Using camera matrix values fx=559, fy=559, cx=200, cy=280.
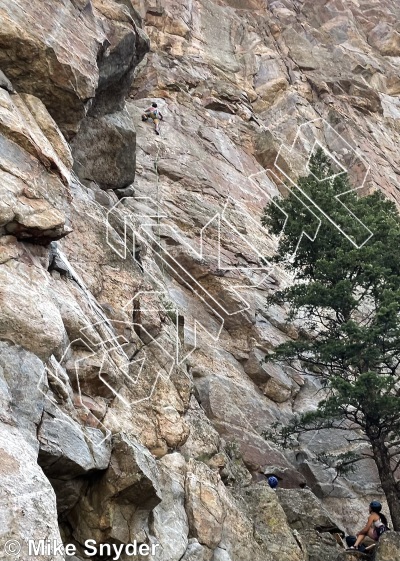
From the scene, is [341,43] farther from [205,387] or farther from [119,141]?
[205,387]

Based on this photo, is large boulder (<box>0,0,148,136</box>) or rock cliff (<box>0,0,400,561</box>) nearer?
rock cliff (<box>0,0,400,561</box>)

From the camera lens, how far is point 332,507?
14.7m

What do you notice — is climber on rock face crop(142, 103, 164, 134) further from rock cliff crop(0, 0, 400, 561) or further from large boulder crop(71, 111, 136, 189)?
large boulder crop(71, 111, 136, 189)

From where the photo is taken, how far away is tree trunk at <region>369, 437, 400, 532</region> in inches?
490

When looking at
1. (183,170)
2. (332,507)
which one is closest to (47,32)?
(332,507)

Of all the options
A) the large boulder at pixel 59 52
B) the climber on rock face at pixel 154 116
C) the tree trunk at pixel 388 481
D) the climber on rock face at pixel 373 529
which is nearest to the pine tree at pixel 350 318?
the tree trunk at pixel 388 481

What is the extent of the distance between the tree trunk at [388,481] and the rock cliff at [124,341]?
1.50 m

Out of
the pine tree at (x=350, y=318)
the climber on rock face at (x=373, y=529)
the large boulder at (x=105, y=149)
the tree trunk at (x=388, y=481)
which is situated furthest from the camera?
the large boulder at (x=105, y=149)

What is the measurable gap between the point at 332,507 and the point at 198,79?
3213cm

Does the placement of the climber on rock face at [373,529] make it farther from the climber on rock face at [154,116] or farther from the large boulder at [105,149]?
the climber on rock face at [154,116]

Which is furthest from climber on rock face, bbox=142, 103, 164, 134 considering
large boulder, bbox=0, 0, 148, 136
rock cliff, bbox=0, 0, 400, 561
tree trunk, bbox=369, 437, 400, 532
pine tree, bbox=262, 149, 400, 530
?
tree trunk, bbox=369, 437, 400, 532

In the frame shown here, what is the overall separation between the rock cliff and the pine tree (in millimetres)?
1558

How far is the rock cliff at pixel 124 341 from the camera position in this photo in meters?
7.14

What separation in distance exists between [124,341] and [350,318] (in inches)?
284
